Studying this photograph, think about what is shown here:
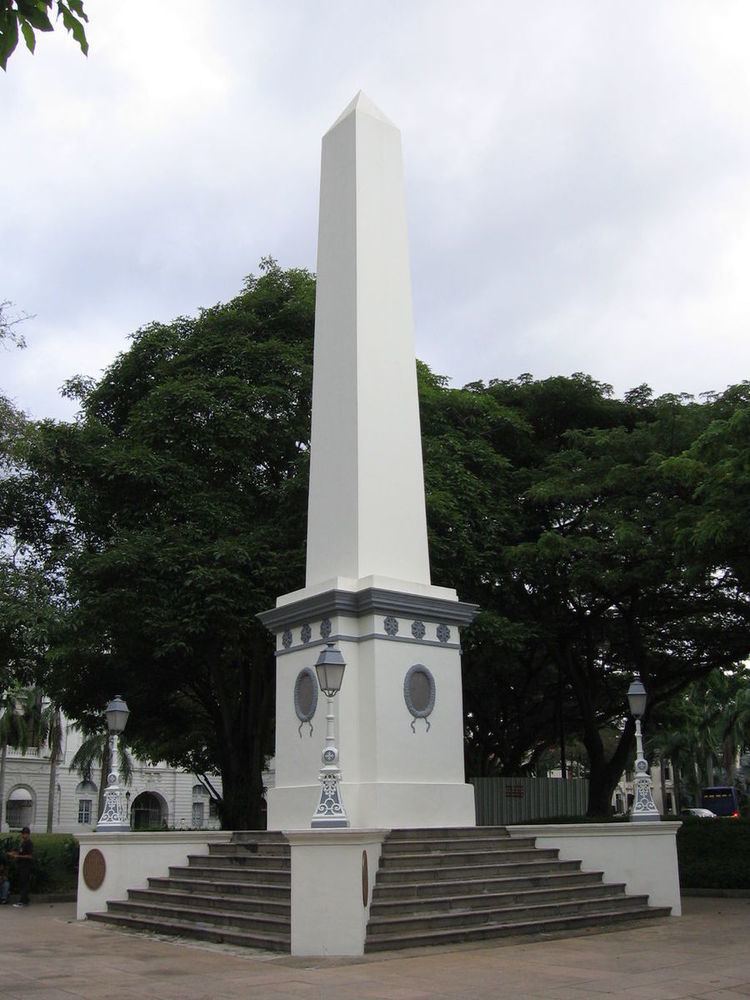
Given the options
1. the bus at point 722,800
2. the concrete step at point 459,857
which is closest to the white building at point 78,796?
the bus at point 722,800

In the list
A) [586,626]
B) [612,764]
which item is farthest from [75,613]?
[612,764]

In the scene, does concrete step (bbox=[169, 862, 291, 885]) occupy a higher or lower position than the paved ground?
higher

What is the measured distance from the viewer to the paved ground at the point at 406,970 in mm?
8602

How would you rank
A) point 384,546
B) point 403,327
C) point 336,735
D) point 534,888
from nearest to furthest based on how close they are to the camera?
point 534,888 < point 336,735 < point 384,546 < point 403,327

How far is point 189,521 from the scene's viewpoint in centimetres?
2106

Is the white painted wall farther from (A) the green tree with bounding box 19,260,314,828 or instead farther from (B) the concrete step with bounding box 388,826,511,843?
(A) the green tree with bounding box 19,260,314,828

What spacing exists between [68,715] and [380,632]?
13719mm

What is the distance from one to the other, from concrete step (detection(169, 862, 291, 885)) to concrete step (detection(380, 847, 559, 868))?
145cm

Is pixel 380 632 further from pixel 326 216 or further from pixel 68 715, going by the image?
pixel 68 715

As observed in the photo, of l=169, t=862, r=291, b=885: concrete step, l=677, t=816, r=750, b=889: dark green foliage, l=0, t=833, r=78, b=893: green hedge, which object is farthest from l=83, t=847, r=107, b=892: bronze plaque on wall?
l=677, t=816, r=750, b=889: dark green foliage

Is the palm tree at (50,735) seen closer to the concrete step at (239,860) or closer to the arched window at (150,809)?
the arched window at (150,809)

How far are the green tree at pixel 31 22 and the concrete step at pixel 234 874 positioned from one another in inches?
414

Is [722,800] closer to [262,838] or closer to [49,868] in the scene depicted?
[49,868]

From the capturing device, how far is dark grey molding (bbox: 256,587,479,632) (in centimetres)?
1495
